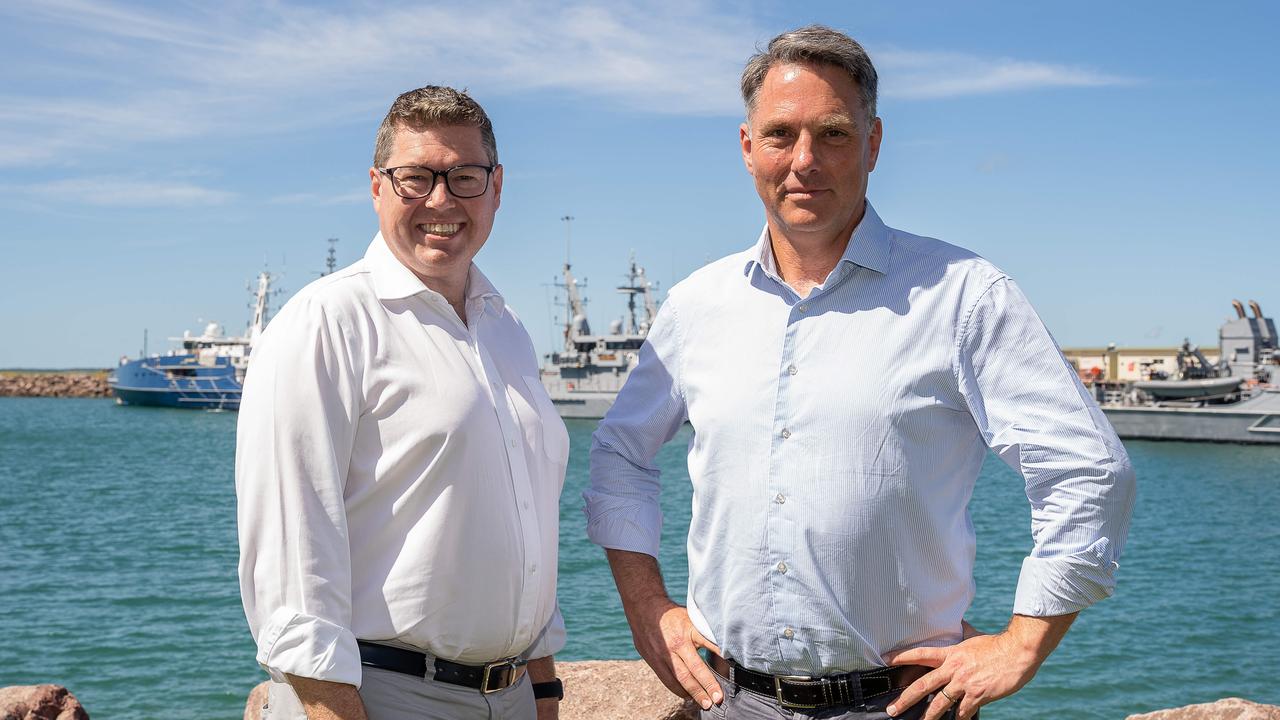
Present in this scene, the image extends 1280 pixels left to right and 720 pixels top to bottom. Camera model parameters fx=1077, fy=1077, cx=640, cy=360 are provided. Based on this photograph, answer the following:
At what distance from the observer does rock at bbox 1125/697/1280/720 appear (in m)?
5.16

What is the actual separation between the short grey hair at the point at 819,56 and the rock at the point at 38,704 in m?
5.38

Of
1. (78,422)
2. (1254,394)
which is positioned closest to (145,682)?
(1254,394)

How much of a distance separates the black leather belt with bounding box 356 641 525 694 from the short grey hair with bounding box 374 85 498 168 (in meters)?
1.11

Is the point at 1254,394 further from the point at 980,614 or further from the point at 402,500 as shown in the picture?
the point at 402,500

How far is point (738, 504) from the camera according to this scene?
243 cm

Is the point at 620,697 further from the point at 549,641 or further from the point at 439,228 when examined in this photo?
the point at 439,228

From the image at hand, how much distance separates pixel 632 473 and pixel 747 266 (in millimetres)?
612

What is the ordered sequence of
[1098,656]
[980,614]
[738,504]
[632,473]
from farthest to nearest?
[980,614] < [1098,656] < [632,473] < [738,504]

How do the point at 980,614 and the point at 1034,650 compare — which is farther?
the point at 980,614

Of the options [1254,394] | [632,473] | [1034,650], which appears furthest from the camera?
[1254,394]

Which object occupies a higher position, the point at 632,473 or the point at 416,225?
the point at 416,225

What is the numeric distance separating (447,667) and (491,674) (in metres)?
0.12

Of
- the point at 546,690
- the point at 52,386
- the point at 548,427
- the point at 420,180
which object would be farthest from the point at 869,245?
the point at 52,386

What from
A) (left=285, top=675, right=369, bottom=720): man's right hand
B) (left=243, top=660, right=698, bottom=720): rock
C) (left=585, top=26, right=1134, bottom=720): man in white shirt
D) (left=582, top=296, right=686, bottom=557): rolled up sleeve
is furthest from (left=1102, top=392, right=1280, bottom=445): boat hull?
(left=285, top=675, right=369, bottom=720): man's right hand
